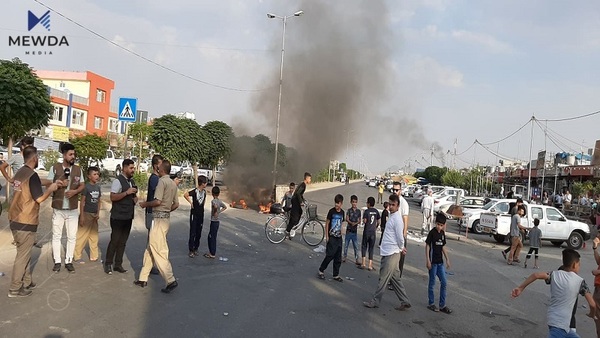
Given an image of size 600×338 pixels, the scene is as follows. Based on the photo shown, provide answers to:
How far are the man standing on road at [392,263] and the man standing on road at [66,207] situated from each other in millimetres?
4353

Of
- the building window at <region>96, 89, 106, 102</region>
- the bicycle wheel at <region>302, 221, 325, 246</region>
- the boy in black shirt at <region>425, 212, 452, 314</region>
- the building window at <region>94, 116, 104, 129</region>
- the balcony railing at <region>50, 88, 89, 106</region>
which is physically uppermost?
the building window at <region>96, 89, 106, 102</region>

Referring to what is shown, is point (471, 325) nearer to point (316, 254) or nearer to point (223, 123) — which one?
point (316, 254)

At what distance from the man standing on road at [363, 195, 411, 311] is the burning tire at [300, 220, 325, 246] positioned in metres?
5.29

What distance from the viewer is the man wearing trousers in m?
6.59

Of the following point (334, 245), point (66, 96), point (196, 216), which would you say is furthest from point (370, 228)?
point (66, 96)

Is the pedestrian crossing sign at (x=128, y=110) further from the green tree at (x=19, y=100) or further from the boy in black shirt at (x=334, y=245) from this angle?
the boy in black shirt at (x=334, y=245)

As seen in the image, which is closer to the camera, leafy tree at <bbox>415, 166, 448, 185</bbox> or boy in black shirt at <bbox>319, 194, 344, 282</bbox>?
boy in black shirt at <bbox>319, 194, 344, 282</bbox>

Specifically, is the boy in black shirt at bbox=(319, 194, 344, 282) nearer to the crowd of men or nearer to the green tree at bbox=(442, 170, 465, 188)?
the crowd of men

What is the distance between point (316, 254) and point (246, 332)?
5765 mm

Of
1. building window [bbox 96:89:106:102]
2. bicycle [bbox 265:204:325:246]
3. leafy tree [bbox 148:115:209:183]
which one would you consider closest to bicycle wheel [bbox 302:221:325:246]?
bicycle [bbox 265:204:325:246]

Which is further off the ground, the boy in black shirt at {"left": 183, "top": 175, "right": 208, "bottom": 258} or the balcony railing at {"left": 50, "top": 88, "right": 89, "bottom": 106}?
the balcony railing at {"left": 50, "top": 88, "right": 89, "bottom": 106}

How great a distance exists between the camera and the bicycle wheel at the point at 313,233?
1215 cm

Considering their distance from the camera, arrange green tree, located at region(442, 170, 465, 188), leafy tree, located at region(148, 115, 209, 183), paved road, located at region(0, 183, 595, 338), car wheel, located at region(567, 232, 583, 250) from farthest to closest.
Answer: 1. green tree, located at region(442, 170, 465, 188)
2. leafy tree, located at region(148, 115, 209, 183)
3. car wheel, located at region(567, 232, 583, 250)
4. paved road, located at region(0, 183, 595, 338)

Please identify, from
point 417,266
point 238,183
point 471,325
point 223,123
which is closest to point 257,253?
point 417,266
